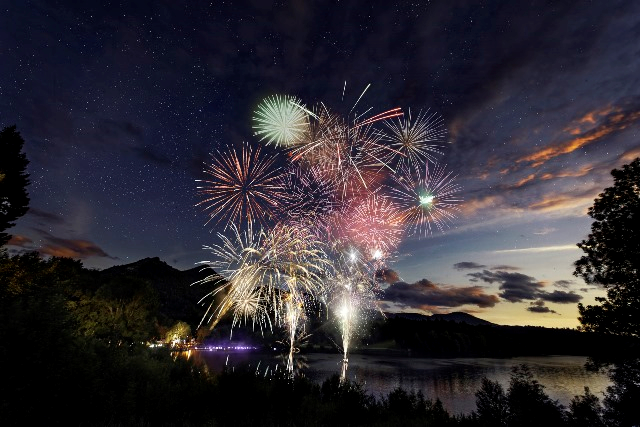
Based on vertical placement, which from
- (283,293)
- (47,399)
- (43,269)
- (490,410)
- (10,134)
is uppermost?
(10,134)

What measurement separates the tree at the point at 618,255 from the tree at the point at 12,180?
5367 centimetres

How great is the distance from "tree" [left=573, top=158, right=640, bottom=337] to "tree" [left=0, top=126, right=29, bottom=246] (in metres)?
53.7

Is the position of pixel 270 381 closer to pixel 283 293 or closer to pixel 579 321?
pixel 283 293

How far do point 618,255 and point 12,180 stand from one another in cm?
5639

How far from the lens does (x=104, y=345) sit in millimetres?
14734

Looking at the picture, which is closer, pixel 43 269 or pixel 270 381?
pixel 270 381

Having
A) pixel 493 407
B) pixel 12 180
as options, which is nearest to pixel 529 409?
pixel 493 407

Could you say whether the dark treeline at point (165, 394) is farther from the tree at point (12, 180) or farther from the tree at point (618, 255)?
the tree at point (12, 180)

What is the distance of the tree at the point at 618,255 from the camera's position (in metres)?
20.4

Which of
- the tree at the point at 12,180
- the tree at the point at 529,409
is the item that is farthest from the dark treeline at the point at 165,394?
the tree at the point at 12,180

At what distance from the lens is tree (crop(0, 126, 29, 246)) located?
3878cm

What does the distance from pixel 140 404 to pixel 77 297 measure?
5765 cm

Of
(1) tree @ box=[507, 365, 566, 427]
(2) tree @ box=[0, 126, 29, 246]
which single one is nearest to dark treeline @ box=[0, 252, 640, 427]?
(1) tree @ box=[507, 365, 566, 427]

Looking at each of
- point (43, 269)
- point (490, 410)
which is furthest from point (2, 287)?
point (490, 410)
